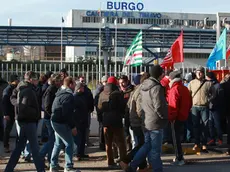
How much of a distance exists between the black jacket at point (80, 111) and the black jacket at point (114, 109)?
104 cm

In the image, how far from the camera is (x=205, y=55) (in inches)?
3034

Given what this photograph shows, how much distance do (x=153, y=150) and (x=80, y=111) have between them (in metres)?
2.54

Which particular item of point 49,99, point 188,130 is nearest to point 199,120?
point 188,130

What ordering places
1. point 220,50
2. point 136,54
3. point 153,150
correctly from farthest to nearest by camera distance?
point 136,54, point 220,50, point 153,150

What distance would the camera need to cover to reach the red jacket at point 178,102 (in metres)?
9.40

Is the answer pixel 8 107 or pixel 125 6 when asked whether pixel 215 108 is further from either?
pixel 125 6

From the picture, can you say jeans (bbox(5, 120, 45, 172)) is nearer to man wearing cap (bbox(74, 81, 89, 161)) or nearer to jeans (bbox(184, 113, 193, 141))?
man wearing cap (bbox(74, 81, 89, 161))

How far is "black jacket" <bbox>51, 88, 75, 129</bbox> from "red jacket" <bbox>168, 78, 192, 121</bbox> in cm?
219

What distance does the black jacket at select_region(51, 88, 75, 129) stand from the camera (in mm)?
8414

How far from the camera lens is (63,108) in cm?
841

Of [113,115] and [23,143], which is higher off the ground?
[113,115]

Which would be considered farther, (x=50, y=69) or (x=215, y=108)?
(x=50, y=69)

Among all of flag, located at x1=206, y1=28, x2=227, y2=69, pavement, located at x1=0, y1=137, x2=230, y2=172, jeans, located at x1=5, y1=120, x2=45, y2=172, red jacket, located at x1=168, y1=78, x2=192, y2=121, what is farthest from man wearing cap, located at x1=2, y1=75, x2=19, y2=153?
flag, located at x1=206, y1=28, x2=227, y2=69

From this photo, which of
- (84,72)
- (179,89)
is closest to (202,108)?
(179,89)
